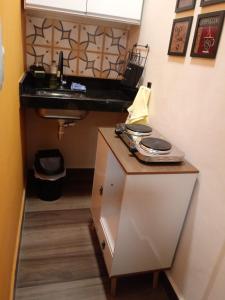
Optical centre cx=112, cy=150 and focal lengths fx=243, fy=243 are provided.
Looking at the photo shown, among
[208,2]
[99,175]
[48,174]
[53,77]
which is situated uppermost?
[208,2]

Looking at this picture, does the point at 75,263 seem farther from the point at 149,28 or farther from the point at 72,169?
the point at 149,28

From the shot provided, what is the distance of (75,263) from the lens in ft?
5.12

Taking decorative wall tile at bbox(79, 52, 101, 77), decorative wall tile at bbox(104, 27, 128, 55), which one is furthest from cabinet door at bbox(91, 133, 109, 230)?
decorative wall tile at bbox(104, 27, 128, 55)

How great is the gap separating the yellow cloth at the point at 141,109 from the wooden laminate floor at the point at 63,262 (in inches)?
35.1

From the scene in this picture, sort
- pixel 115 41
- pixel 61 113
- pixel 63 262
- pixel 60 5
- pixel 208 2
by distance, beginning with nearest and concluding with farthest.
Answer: pixel 208 2
pixel 63 262
pixel 60 5
pixel 61 113
pixel 115 41

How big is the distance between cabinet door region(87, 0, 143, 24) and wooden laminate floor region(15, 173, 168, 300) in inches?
60.6

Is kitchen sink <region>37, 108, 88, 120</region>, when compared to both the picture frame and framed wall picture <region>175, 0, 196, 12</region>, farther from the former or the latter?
the picture frame

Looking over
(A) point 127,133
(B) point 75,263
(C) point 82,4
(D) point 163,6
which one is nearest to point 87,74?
(C) point 82,4

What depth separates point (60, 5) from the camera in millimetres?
1679

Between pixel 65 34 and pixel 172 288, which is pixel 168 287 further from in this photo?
pixel 65 34

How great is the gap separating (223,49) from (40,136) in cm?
170

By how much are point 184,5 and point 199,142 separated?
0.75 metres

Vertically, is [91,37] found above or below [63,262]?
above

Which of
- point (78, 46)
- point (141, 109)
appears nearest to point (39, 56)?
point (78, 46)
